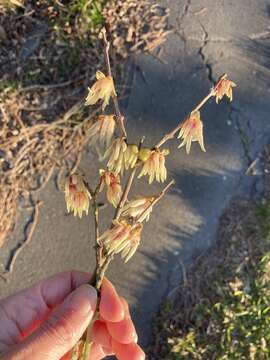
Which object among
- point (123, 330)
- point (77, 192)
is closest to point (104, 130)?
point (77, 192)

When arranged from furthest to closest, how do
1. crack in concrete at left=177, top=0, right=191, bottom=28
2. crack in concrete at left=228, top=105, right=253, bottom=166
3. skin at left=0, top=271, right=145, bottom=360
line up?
crack in concrete at left=177, top=0, right=191, bottom=28
crack in concrete at left=228, top=105, right=253, bottom=166
skin at left=0, top=271, right=145, bottom=360

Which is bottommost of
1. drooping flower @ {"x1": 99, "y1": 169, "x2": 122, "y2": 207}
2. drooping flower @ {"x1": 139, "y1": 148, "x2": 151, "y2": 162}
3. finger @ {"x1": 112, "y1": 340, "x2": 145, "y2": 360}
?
finger @ {"x1": 112, "y1": 340, "x2": 145, "y2": 360}

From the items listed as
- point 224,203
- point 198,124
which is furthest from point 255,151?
point 198,124

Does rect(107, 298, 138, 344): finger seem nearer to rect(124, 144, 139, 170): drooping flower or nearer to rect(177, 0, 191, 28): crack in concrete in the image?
rect(124, 144, 139, 170): drooping flower

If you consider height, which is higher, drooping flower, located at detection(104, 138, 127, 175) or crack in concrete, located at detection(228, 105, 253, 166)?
drooping flower, located at detection(104, 138, 127, 175)

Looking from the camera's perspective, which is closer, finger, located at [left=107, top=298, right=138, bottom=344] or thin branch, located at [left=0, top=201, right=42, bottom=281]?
finger, located at [left=107, top=298, right=138, bottom=344]

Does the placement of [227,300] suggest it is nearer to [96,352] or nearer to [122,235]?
[96,352]

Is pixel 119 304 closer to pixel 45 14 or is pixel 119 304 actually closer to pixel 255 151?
pixel 255 151

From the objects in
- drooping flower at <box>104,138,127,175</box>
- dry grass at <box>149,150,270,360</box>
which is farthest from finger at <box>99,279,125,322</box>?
dry grass at <box>149,150,270,360</box>
